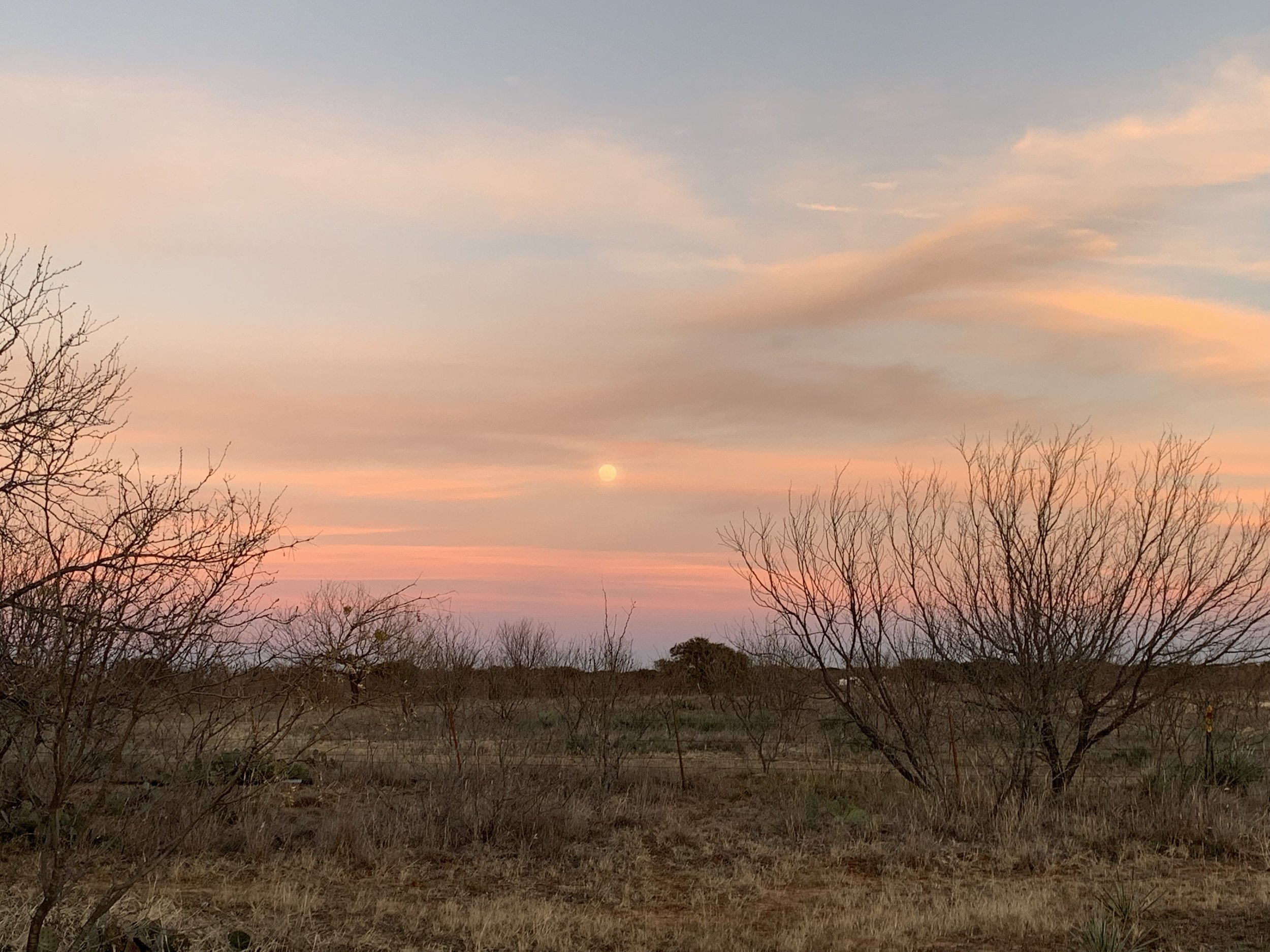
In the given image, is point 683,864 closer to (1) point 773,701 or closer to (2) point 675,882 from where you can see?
(2) point 675,882

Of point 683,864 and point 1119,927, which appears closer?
point 1119,927

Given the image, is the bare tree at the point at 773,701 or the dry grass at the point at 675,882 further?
the bare tree at the point at 773,701

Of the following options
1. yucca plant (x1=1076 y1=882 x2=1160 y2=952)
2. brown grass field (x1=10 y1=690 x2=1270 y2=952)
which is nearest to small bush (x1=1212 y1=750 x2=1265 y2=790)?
brown grass field (x1=10 y1=690 x2=1270 y2=952)

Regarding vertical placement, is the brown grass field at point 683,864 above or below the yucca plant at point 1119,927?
below

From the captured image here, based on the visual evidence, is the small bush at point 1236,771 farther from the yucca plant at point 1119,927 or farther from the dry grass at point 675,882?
the yucca plant at point 1119,927

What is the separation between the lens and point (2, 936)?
6.41 m

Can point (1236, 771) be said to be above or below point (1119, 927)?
above

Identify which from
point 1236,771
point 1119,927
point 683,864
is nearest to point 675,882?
point 683,864

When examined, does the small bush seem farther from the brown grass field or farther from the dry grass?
the dry grass

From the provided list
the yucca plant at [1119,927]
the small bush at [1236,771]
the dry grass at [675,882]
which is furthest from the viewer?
the small bush at [1236,771]

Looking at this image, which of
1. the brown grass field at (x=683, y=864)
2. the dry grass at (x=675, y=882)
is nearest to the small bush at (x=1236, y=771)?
the brown grass field at (x=683, y=864)

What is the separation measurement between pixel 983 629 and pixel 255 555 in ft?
35.5

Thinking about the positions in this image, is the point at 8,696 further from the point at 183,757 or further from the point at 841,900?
the point at 841,900

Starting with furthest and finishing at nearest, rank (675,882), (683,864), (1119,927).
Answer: (683,864) < (675,882) < (1119,927)
